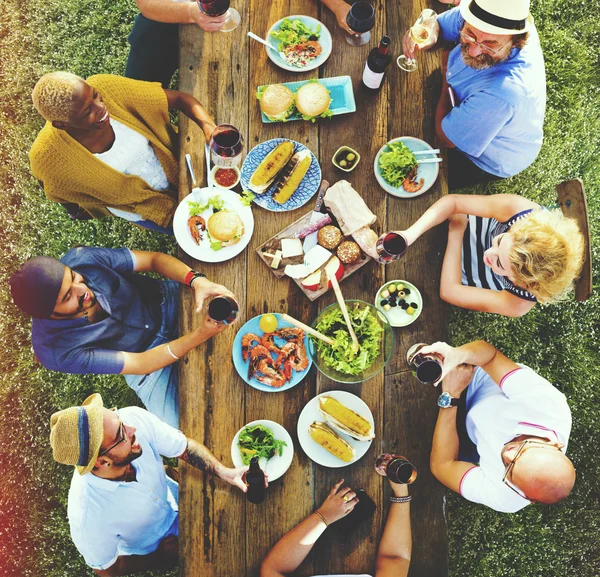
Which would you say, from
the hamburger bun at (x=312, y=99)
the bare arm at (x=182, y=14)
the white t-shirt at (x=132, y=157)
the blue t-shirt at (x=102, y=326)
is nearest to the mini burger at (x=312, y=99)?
the hamburger bun at (x=312, y=99)

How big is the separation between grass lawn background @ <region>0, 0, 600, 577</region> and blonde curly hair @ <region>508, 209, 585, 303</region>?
1.51m

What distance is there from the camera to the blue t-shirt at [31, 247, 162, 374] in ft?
9.42

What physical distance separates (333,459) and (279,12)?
2.61 meters

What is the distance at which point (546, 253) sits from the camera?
2604mm

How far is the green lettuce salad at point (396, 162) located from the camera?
291cm

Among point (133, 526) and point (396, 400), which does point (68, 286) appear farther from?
point (396, 400)

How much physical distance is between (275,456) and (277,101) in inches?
77.9

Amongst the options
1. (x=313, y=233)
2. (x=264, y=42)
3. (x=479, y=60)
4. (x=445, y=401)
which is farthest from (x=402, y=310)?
(x=264, y=42)

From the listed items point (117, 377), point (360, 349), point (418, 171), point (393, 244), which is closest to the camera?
point (360, 349)

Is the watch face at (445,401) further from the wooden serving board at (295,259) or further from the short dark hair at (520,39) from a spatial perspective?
the short dark hair at (520,39)

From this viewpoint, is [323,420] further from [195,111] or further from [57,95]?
[57,95]

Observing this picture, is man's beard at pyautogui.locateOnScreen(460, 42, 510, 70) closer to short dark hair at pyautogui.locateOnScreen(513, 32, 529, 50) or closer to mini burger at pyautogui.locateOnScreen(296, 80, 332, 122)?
short dark hair at pyautogui.locateOnScreen(513, 32, 529, 50)

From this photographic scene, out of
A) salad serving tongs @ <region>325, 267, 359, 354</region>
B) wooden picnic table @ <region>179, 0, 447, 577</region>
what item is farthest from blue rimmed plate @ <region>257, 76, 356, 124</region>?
salad serving tongs @ <region>325, 267, 359, 354</region>

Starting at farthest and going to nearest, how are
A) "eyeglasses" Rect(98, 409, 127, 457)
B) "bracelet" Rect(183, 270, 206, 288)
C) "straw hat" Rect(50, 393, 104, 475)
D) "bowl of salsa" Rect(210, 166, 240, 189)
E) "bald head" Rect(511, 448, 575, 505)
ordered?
"bowl of salsa" Rect(210, 166, 240, 189) < "bracelet" Rect(183, 270, 206, 288) < "eyeglasses" Rect(98, 409, 127, 457) < "straw hat" Rect(50, 393, 104, 475) < "bald head" Rect(511, 448, 575, 505)
